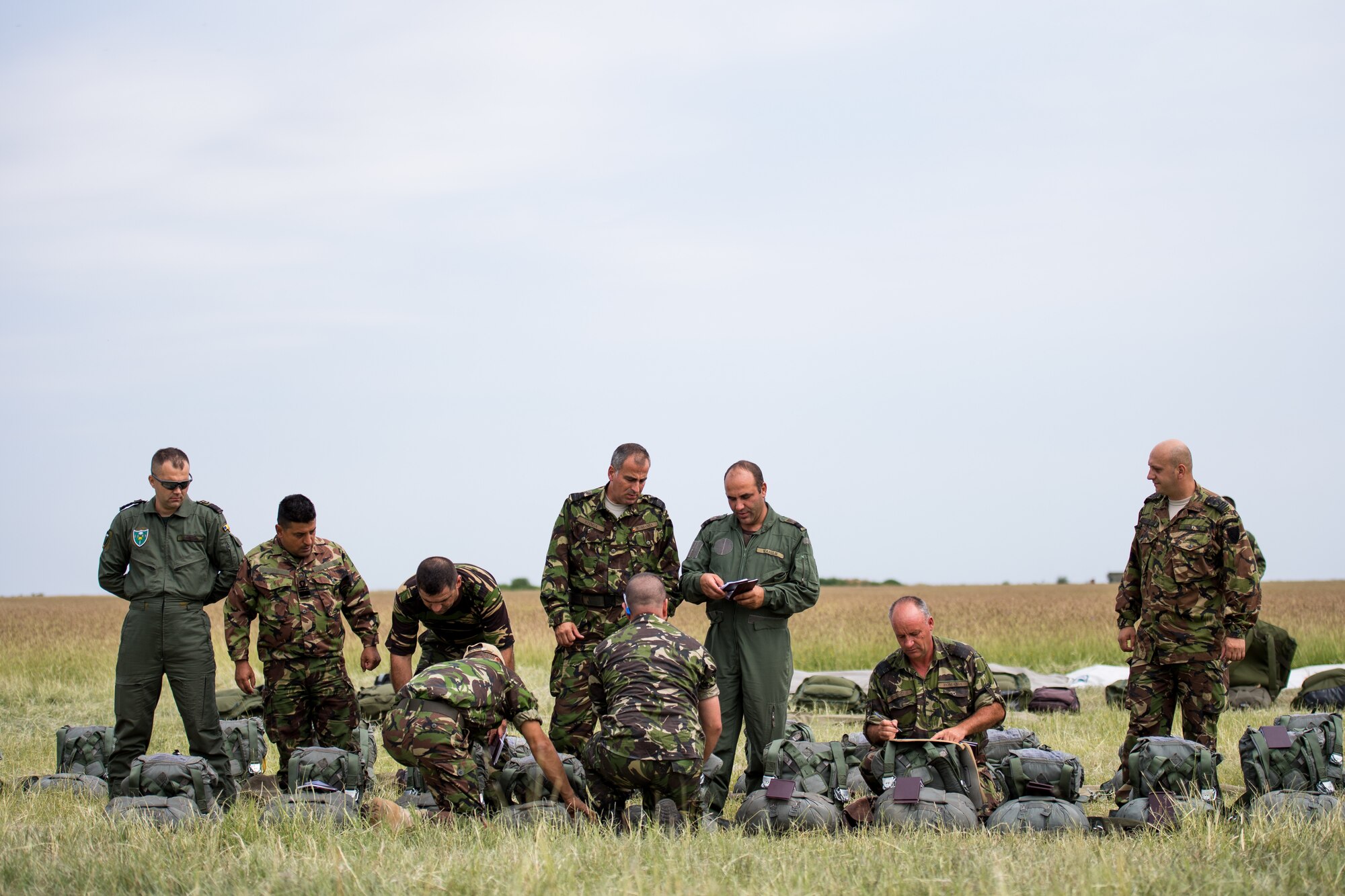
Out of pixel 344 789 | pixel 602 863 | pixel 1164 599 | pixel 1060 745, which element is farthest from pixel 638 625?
pixel 1060 745

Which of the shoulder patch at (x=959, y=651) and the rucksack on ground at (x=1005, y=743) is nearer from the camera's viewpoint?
the shoulder patch at (x=959, y=651)

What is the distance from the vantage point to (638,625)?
6.65 metres

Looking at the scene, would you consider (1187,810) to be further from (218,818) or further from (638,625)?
(218,818)

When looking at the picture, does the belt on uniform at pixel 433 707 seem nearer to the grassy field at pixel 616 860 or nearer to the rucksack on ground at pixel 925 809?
the grassy field at pixel 616 860

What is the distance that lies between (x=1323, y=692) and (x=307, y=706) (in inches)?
413

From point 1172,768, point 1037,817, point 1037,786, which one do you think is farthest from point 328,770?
point 1172,768

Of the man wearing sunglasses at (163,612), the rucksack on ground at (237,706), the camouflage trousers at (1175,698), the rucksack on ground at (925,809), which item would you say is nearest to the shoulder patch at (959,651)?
the rucksack on ground at (925,809)

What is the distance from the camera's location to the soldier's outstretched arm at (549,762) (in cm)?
634

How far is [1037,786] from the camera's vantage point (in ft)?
22.9

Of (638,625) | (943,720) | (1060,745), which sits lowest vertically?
(1060,745)

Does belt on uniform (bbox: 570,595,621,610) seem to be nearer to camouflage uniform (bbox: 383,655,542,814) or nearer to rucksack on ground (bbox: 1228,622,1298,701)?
camouflage uniform (bbox: 383,655,542,814)

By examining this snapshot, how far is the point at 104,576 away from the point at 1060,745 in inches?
302

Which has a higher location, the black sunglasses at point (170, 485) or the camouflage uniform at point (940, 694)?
the black sunglasses at point (170, 485)

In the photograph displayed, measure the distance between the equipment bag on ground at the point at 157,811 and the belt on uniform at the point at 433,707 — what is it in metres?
1.22
